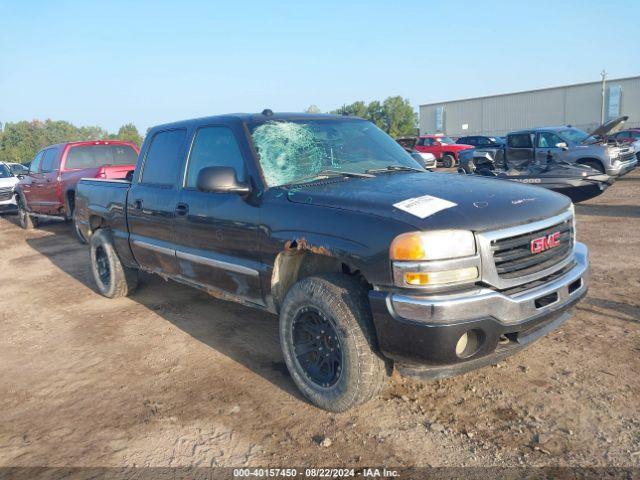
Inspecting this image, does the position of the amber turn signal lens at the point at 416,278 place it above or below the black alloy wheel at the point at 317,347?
above

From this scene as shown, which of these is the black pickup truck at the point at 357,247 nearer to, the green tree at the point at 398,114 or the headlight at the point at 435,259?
the headlight at the point at 435,259

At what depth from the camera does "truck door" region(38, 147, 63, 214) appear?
1005 centimetres

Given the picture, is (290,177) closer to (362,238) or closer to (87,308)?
(362,238)

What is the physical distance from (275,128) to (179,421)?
220 cm

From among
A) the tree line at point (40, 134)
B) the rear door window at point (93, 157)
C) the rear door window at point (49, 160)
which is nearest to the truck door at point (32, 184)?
the rear door window at point (49, 160)

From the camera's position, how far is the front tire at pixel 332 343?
9.64ft

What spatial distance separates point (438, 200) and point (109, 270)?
417cm

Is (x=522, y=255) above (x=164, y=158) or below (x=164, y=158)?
below

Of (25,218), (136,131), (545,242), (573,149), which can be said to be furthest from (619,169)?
(136,131)

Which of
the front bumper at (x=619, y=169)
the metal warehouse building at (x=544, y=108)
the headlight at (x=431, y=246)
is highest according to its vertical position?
the metal warehouse building at (x=544, y=108)

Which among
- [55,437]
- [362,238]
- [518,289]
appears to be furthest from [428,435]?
[55,437]

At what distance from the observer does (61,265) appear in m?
8.03

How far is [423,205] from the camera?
2.90 meters

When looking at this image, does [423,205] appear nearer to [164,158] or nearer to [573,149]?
[164,158]
